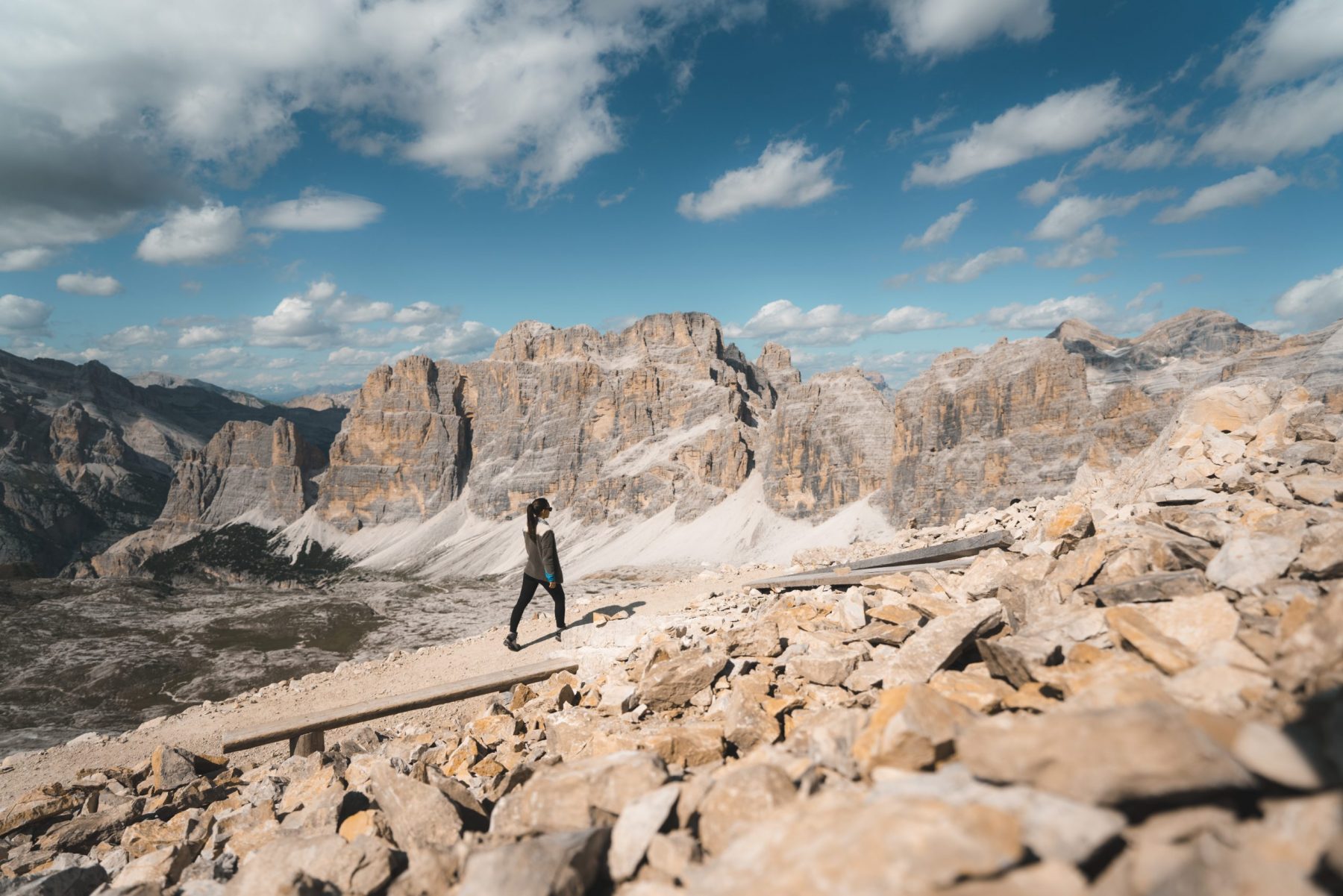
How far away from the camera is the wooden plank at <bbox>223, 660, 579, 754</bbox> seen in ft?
27.7

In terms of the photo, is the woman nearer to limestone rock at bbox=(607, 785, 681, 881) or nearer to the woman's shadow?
the woman's shadow

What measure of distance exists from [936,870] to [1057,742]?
0.93 metres

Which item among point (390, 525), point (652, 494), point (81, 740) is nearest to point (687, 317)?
point (652, 494)

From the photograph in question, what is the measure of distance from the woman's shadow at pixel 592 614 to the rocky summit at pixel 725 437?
86189 mm

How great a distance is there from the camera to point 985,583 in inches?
283

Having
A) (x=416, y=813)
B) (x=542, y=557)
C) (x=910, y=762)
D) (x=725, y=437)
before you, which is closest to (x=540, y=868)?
(x=416, y=813)

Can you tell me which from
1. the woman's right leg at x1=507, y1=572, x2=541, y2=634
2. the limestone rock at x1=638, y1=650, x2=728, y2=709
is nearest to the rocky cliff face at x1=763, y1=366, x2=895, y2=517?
the woman's right leg at x1=507, y1=572, x2=541, y2=634

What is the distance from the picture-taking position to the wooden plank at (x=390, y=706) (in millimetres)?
8438

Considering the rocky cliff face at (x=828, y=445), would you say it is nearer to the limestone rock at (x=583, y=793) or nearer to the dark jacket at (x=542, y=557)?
the dark jacket at (x=542, y=557)

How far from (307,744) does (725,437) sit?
140 metres

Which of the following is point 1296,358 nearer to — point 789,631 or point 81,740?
point 789,631

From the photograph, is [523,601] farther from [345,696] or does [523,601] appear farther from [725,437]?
[725,437]

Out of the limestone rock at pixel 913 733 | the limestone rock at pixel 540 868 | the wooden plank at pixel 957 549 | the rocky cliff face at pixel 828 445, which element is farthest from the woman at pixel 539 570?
the rocky cliff face at pixel 828 445

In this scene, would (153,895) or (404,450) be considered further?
(404,450)
